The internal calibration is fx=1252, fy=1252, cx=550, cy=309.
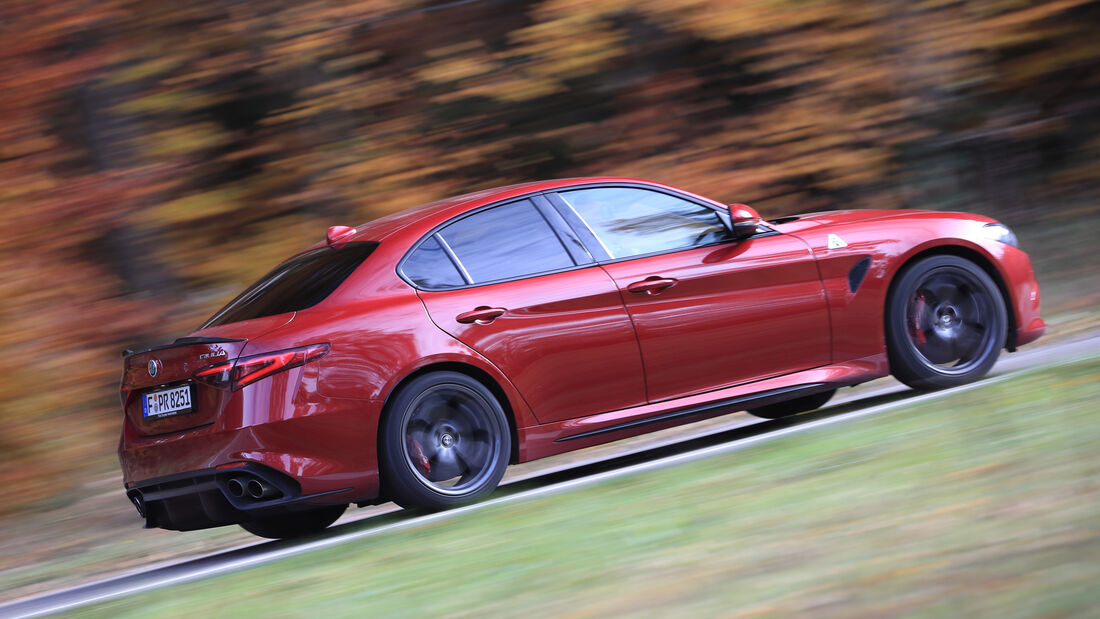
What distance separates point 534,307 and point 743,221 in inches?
50.5

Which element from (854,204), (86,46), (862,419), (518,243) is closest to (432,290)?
(518,243)

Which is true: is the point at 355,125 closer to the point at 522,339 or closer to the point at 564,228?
the point at 564,228

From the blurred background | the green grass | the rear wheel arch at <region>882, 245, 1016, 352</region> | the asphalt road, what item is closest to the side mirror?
the rear wheel arch at <region>882, 245, 1016, 352</region>

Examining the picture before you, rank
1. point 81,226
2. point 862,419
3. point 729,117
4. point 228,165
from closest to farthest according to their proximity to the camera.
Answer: point 862,419 < point 81,226 < point 228,165 < point 729,117

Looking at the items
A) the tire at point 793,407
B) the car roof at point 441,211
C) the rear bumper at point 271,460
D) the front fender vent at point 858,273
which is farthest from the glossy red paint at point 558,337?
the tire at point 793,407

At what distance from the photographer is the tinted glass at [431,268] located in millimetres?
5915

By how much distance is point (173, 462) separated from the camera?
18.2ft

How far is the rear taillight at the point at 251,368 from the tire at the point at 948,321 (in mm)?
3200

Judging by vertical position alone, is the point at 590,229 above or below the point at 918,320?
above

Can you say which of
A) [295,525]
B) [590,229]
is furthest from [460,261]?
[295,525]

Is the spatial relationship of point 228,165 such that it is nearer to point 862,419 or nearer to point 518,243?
point 518,243

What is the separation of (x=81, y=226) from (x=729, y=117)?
5.66 m

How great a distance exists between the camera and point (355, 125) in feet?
35.7

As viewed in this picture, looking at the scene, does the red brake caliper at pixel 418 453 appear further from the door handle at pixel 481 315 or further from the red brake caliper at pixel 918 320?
the red brake caliper at pixel 918 320
